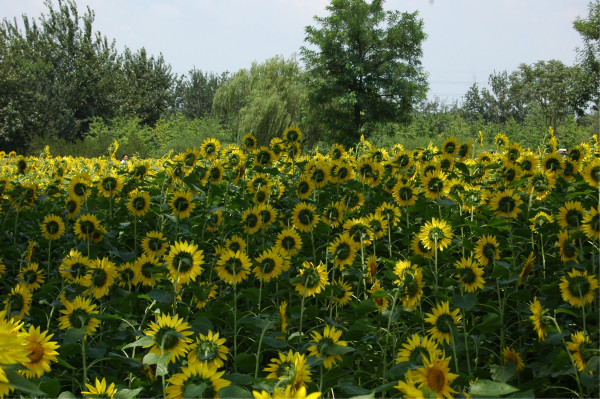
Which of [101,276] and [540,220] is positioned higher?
[540,220]

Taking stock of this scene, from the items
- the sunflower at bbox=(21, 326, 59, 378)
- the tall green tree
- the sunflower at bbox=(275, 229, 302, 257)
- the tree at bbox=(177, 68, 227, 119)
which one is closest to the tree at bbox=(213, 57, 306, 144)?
the tall green tree

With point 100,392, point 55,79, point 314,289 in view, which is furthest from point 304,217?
point 55,79

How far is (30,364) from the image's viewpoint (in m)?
1.28

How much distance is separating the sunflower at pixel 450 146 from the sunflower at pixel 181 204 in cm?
153

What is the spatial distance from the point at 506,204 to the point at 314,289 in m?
1.05

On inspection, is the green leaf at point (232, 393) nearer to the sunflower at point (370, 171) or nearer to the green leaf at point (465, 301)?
the green leaf at point (465, 301)

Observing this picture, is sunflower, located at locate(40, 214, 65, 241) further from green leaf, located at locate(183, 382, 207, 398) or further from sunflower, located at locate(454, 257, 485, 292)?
sunflower, located at locate(454, 257, 485, 292)

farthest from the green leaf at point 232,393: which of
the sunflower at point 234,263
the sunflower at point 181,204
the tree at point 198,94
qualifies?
the tree at point 198,94

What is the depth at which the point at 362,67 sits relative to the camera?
997 inches

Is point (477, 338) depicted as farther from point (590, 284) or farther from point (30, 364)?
point (30, 364)

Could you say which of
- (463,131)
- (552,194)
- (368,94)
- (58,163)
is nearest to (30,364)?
(552,194)

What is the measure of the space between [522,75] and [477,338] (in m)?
49.2

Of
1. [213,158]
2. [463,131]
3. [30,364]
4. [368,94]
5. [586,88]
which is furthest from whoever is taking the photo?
[463,131]

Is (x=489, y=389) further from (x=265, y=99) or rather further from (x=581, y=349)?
(x=265, y=99)
